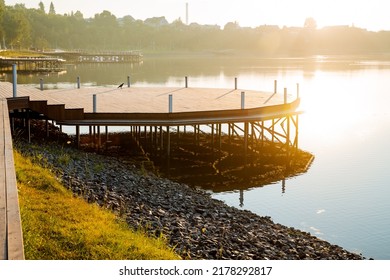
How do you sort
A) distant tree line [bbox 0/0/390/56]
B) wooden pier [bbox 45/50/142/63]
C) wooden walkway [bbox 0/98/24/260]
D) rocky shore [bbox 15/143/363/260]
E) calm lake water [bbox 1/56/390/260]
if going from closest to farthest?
wooden walkway [bbox 0/98/24/260], rocky shore [bbox 15/143/363/260], calm lake water [bbox 1/56/390/260], wooden pier [bbox 45/50/142/63], distant tree line [bbox 0/0/390/56]

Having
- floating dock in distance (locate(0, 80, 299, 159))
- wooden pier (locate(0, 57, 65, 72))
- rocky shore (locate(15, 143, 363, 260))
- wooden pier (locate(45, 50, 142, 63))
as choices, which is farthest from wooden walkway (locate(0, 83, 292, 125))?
wooden pier (locate(45, 50, 142, 63))

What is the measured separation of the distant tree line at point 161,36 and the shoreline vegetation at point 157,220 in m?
76.7

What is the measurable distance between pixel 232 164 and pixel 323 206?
5.72m

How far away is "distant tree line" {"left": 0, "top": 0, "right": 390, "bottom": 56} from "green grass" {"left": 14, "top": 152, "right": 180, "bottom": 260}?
81525 millimetres

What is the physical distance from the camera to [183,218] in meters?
12.8

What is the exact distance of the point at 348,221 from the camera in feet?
54.6

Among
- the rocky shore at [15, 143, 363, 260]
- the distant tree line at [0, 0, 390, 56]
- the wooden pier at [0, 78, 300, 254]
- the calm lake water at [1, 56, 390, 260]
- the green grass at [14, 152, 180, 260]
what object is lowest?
the calm lake water at [1, 56, 390, 260]

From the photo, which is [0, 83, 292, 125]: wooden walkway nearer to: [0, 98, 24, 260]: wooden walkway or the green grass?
the green grass

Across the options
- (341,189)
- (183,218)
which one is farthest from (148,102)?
(183,218)

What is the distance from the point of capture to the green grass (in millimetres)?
7887

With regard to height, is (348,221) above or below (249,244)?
below

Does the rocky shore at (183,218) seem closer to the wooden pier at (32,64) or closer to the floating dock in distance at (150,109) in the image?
the floating dock in distance at (150,109)
